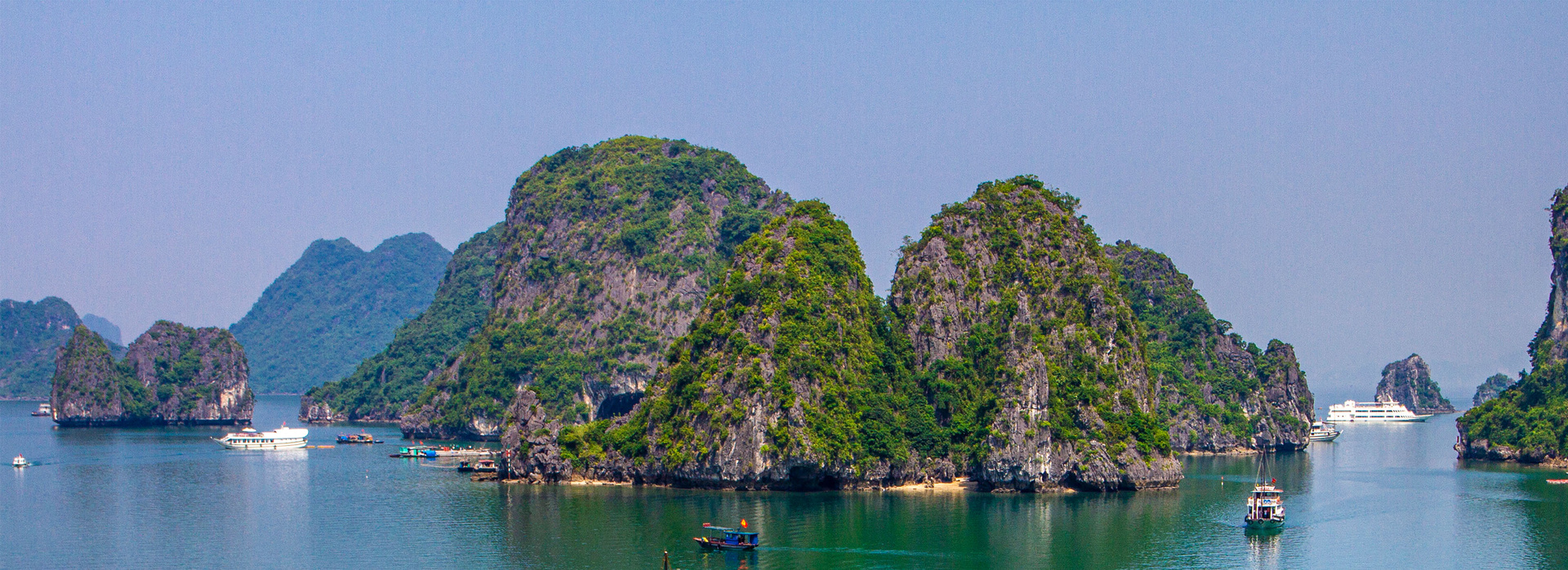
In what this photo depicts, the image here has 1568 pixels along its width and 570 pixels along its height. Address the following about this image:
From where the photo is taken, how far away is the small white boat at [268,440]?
14550 cm

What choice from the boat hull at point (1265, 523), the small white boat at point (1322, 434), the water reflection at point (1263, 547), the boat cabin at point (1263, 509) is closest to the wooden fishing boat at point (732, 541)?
the water reflection at point (1263, 547)

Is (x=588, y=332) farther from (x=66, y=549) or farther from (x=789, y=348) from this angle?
(x=66, y=549)

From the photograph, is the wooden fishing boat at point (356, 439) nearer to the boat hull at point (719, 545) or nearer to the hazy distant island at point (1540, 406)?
the boat hull at point (719, 545)

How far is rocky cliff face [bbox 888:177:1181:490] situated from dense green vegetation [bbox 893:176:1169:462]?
0.32ft

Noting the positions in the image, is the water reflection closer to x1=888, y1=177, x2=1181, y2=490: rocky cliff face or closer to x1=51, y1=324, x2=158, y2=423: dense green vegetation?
x1=888, y1=177, x2=1181, y2=490: rocky cliff face

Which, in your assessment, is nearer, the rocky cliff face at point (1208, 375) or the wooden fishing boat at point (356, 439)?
the rocky cliff face at point (1208, 375)

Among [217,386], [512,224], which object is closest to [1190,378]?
[512,224]

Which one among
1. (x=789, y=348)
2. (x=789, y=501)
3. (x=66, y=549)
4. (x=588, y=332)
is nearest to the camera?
(x=66, y=549)

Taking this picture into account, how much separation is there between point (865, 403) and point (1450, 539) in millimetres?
39396

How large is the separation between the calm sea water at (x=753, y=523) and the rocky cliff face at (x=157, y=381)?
2985 inches

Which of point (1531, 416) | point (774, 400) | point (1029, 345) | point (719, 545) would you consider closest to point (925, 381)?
point (1029, 345)

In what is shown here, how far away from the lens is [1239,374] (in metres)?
146

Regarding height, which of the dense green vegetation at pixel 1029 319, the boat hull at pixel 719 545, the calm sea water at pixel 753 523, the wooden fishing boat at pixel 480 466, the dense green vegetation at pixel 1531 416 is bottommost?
the calm sea water at pixel 753 523

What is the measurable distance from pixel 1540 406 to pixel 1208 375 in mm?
30981
